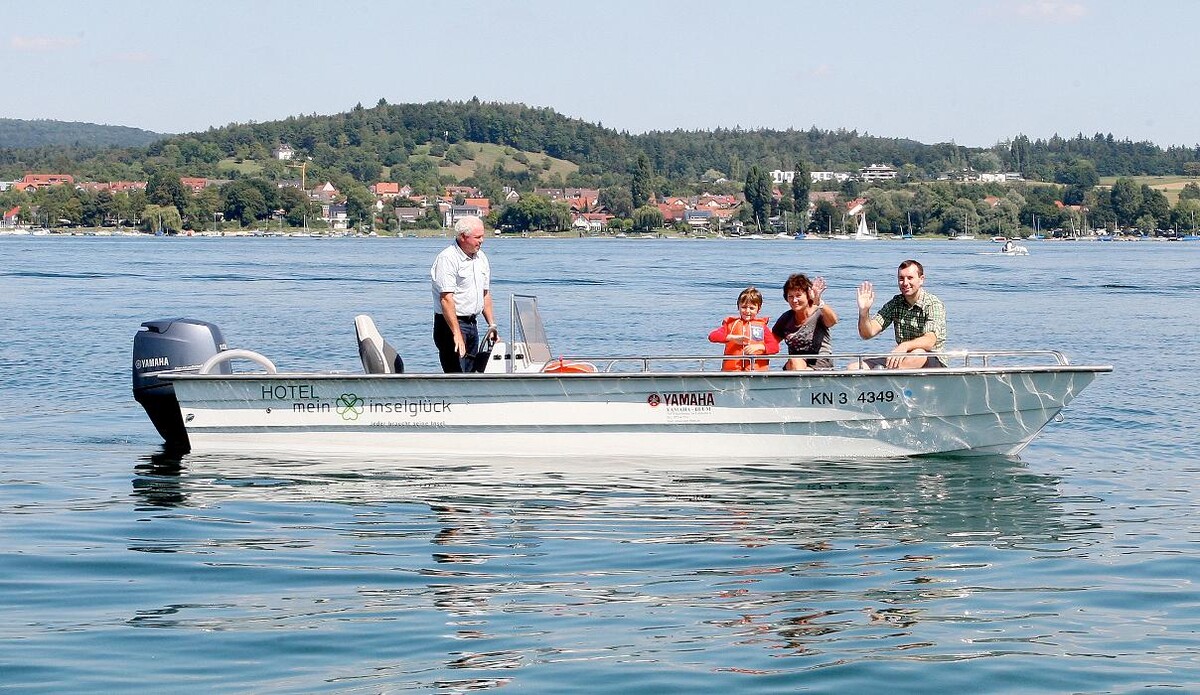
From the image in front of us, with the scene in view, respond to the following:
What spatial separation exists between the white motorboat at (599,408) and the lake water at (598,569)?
207 mm

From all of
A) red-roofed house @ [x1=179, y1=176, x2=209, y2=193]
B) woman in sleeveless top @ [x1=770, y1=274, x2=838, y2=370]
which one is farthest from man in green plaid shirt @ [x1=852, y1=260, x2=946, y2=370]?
red-roofed house @ [x1=179, y1=176, x2=209, y2=193]

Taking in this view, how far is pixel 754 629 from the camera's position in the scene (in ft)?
24.2

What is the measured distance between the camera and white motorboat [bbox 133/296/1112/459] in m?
12.1

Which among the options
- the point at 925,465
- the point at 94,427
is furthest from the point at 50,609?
the point at 94,427

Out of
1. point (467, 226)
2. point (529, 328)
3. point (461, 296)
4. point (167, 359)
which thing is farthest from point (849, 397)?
point (167, 359)

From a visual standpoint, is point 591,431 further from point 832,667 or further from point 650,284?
point 650,284

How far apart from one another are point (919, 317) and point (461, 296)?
3.80 metres

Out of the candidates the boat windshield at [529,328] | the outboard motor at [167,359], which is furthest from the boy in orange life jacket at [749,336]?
the outboard motor at [167,359]

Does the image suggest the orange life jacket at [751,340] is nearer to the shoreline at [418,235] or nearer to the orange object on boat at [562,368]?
the orange object on boat at [562,368]

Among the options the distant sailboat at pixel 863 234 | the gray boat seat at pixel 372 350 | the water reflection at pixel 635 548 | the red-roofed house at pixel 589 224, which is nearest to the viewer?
the water reflection at pixel 635 548

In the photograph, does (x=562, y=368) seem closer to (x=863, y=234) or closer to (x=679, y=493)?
(x=679, y=493)

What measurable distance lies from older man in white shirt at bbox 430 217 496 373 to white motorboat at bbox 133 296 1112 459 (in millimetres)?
256

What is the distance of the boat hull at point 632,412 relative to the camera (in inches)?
476

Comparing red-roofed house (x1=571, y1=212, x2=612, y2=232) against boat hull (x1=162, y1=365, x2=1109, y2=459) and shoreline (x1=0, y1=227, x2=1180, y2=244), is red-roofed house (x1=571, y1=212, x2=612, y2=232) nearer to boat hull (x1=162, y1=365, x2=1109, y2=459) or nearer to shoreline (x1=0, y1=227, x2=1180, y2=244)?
shoreline (x1=0, y1=227, x2=1180, y2=244)
